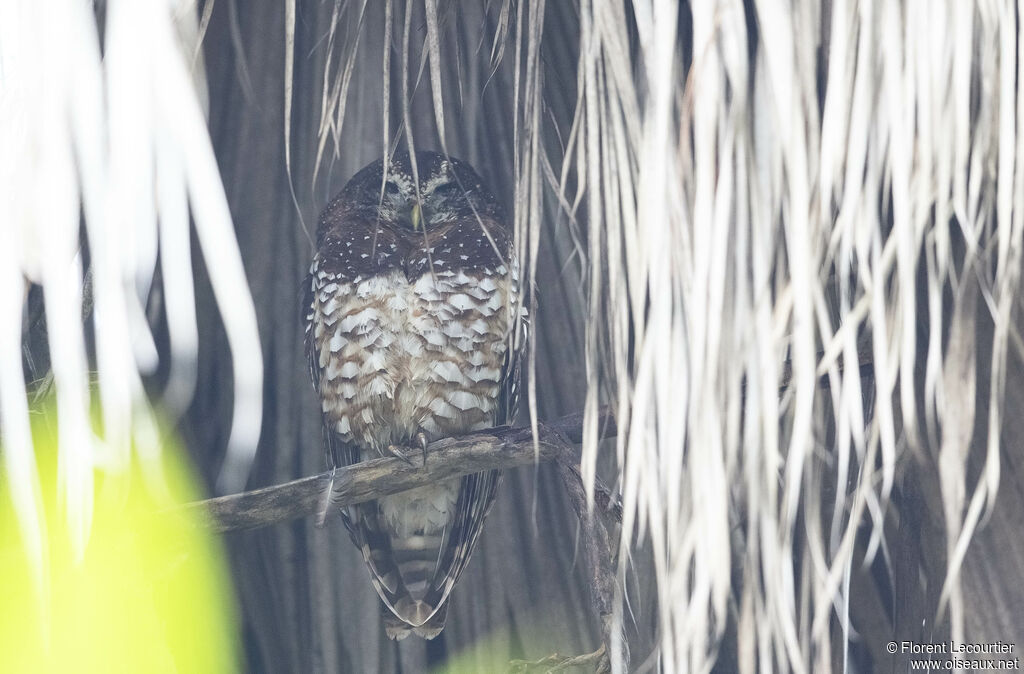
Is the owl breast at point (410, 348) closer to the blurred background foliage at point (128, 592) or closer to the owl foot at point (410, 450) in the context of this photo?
the owl foot at point (410, 450)

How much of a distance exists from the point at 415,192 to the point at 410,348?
0.44 m

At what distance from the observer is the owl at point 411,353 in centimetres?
225

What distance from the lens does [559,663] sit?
5.70 feet

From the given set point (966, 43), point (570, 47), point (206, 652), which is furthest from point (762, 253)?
point (206, 652)

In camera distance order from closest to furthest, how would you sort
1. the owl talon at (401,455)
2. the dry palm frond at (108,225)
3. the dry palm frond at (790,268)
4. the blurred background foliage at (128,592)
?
the dry palm frond at (108,225) < the dry palm frond at (790,268) < the blurred background foliage at (128,592) < the owl talon at (401,455)

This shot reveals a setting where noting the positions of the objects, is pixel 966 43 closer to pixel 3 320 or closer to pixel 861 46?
pixel 861 46

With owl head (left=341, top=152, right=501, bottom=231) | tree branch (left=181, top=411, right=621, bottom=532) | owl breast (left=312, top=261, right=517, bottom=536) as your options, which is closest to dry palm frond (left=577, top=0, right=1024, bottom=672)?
tree branch (left=181, top=411, right=621, bottom=532)

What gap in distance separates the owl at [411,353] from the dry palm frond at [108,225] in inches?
36.8

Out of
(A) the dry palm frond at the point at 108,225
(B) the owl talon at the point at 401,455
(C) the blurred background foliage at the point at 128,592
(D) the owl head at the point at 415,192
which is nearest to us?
(A) the dry palm frond at the point at 108,225

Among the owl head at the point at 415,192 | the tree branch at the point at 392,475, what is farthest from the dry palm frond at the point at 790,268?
the owl head at the point at 415,192

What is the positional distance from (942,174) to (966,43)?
0.20m

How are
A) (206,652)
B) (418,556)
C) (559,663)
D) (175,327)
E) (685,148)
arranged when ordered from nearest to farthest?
(175,327), (685,148), (559,663), (206,652), (418,556)

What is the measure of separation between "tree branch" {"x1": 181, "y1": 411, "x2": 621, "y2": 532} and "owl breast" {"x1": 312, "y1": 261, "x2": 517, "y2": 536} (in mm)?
317

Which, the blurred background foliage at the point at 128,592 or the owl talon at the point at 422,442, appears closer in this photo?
the blurred background foliage at the point at 128,592
